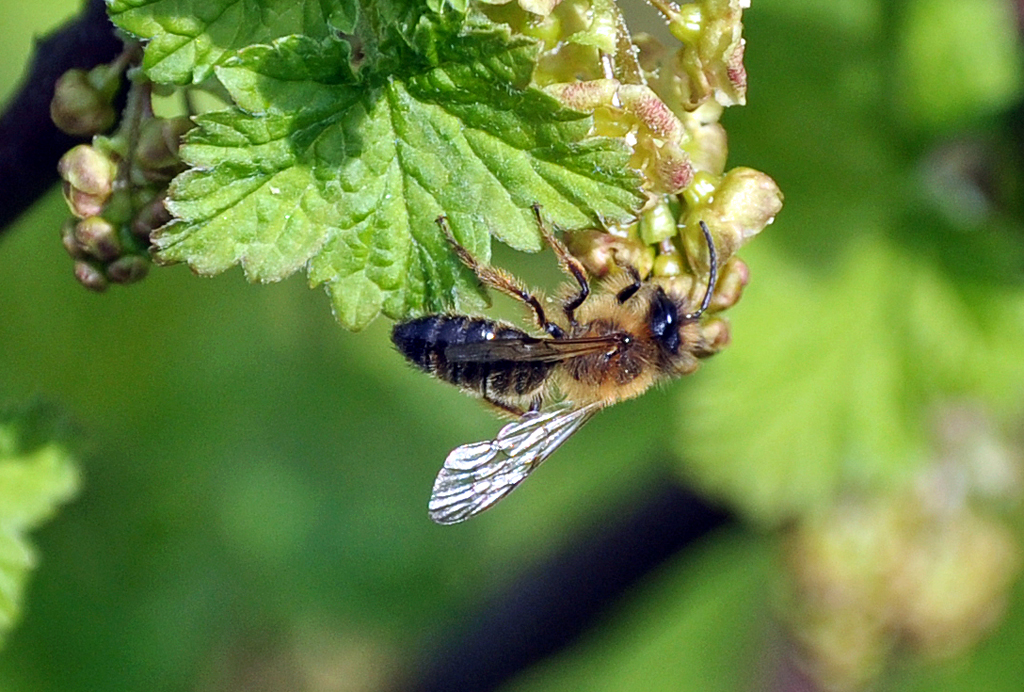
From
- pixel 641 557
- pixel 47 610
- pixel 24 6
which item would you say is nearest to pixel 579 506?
pixel 641 557

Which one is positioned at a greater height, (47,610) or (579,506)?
(47,610)

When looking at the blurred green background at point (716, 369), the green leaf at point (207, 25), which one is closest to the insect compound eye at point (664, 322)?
the green leaf at point (207, 25)

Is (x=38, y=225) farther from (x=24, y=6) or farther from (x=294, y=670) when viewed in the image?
(x=294, y=670)

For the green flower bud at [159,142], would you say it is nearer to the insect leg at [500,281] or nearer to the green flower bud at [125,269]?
the green flower bud at [125,269]

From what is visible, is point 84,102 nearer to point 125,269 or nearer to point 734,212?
point 125,269

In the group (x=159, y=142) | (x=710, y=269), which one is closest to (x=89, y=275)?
(x=159, y=142)

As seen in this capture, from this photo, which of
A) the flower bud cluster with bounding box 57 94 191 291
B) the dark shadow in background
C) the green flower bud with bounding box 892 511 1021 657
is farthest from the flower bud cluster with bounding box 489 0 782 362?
the green flower bud with bounding box 892 511 1021 657

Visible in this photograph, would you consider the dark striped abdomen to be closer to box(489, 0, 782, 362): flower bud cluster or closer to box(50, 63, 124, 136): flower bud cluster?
box(489, 0, 782, 362): flower bud cluster
